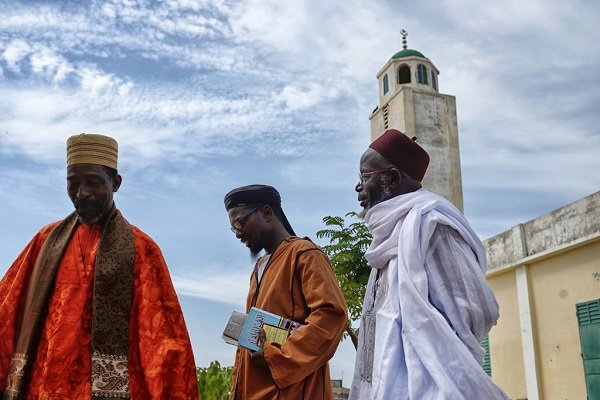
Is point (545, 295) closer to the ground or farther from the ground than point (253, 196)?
farther from the ground

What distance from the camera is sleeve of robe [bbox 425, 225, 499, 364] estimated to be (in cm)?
244

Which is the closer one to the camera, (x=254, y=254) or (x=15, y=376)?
(x=15, y=376)

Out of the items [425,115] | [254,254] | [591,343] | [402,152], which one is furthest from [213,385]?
[425,115]

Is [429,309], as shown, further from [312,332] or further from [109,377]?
[109,377]

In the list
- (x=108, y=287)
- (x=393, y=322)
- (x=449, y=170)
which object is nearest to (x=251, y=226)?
(x=108, y=287)

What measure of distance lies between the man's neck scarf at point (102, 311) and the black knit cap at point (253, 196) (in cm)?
74

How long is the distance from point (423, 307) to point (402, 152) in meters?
0.87

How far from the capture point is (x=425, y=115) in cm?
2328

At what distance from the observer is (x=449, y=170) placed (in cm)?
2227

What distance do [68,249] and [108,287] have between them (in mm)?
307

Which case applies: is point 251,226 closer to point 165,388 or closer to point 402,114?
point 165,388

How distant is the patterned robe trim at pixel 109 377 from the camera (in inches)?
108

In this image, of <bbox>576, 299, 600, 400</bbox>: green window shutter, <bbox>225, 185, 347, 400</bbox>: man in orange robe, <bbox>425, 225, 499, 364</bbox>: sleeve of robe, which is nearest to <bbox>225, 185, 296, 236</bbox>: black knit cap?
<bbox>225, 185, 347, 400</bbox>: man in orange robe

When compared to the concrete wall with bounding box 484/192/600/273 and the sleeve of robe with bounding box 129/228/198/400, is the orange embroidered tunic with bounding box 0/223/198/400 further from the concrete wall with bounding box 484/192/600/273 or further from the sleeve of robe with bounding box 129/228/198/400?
the concrete wall with bounding box 484/192/600/273
